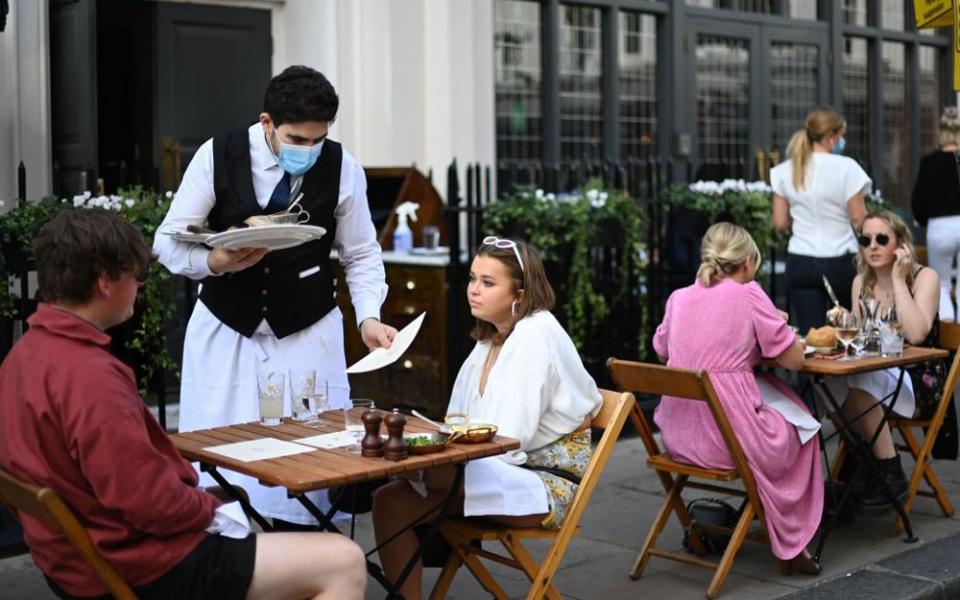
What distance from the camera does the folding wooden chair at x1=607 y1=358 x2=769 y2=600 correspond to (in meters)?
4.84

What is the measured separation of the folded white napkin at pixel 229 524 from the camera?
10.9 ft

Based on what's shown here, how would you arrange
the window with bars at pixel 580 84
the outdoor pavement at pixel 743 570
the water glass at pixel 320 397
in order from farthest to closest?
the window with bars at pixel 580 84 < the outdoor pavement at pixel 743 570 < the water glass at pixel 320 397

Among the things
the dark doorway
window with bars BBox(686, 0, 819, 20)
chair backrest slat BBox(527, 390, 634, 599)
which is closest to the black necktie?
chair backrest slat BBox(527, 390, 634, 599)

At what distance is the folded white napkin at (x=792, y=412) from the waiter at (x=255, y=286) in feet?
5.53

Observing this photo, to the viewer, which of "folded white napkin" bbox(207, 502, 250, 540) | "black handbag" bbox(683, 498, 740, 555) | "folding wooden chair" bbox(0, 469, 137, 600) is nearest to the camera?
"folding wooden chair" bbox(0, 469, 137, 600)

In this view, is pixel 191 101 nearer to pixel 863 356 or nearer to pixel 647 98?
pixel 647 98

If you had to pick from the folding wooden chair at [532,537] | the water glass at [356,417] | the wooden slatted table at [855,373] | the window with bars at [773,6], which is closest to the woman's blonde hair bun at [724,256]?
the wooden slatted table at [855,373]

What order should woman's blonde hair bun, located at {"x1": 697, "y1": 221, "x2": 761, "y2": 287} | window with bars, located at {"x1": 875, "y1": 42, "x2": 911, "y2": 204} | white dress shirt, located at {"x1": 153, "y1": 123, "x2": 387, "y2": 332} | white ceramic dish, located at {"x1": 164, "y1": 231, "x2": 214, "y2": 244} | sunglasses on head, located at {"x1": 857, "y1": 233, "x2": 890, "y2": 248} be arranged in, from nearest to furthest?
white ceramic dish, located at {"x1": 164, "y1": 231, "x2": 214, "y2": 244}, white dress shirt, located at {"x1": 153, "y1": 123, "x2": 387, "y2": 332}, woman's blonde hair bun, located at {"x1": 697, "y1": 221, "x2": 761, "y2": 287}, sunglasses on head, located at {"x1": 857, "y1": 233, "x2": 890, "y2": 248}, window with bars, located at {"x1": 875, "y1": 42, "x2": 911, "y2": 204}

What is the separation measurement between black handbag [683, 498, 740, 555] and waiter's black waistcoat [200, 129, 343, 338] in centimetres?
194

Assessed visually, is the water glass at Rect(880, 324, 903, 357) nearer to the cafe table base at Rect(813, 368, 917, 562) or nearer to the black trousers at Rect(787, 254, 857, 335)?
the cafe table base at Rect(813, 368, 917, 562)

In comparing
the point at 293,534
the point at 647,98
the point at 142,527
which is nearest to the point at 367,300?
the point at 293,534

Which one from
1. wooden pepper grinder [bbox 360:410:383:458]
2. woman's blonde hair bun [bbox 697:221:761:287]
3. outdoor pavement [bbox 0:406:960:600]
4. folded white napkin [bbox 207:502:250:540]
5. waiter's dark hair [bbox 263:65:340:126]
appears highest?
waiter's dark hair [bbox 263:65:340:126]

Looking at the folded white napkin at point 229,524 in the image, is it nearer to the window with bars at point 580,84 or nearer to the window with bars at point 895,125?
the window with bars at point 580,84

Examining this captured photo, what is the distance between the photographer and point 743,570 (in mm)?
5340
